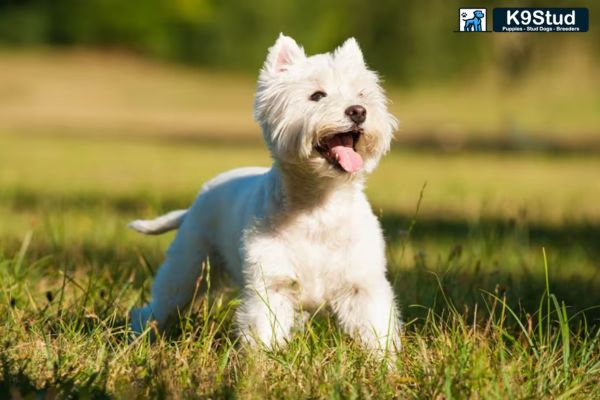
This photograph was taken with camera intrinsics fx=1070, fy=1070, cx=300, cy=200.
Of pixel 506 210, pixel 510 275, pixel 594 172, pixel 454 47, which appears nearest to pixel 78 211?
pixel 506 210

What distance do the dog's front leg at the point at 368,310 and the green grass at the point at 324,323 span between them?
0.07 meters

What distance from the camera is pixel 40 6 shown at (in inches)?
2010

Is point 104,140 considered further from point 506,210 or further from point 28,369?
point 28,369

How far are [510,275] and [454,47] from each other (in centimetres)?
3152

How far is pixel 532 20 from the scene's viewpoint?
10914mm

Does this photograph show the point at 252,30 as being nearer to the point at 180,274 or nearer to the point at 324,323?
the point at 180,274

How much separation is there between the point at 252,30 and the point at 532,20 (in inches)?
1414

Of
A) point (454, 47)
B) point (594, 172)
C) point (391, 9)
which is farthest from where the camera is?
point (454, 47)

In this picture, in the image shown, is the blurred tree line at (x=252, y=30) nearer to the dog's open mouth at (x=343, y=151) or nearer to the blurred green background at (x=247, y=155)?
the blurred green background at (x=247, y=155)

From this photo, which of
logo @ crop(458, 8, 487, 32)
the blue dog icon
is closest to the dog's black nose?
logo @ crop(458, 8, 487, 32)

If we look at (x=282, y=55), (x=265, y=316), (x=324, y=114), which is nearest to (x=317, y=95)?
(x=324, y=114)

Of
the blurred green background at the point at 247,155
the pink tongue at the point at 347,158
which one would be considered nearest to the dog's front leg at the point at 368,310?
the blurred green background at the point at 247,155

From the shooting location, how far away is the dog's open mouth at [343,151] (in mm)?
4699

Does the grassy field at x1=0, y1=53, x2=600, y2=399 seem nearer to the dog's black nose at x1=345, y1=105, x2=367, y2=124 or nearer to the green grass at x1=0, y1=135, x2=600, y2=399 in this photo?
the green grass at x1=0, y1=135, x2=600, y2=399
